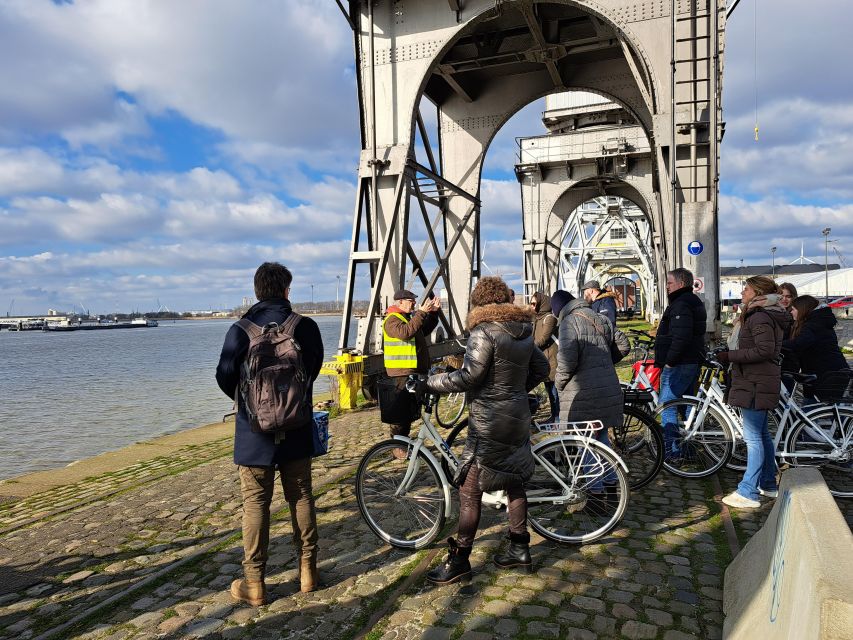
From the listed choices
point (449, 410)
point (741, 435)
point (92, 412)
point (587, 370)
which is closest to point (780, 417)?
point (741, 435)

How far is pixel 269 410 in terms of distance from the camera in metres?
3.66

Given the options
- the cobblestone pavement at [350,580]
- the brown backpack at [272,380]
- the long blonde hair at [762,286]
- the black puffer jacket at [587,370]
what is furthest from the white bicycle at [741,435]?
the brown backpack at [272,380]

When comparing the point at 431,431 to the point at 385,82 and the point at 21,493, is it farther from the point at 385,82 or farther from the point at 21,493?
the point at 385,82

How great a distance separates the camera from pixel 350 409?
1166 cm

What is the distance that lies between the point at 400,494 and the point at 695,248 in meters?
8.46

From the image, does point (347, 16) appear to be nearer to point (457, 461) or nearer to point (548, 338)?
point (548, 338)

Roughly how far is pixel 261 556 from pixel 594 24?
13381 millimetres

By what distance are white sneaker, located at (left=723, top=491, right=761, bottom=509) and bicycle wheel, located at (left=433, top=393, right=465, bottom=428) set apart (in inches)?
190

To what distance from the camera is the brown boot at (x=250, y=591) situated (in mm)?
3832

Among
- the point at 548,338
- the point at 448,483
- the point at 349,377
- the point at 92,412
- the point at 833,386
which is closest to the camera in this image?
the point at 448,483

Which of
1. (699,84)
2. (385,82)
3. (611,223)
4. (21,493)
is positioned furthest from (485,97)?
(611,223)

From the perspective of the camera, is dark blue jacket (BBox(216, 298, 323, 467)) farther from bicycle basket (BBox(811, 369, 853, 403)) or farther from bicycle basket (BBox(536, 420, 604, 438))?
bicycle basket (BBox(811, 369, 853, 403))

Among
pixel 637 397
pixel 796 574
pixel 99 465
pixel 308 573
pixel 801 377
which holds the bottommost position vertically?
pixel 99 465

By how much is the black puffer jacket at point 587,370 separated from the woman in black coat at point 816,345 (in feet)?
8.53
